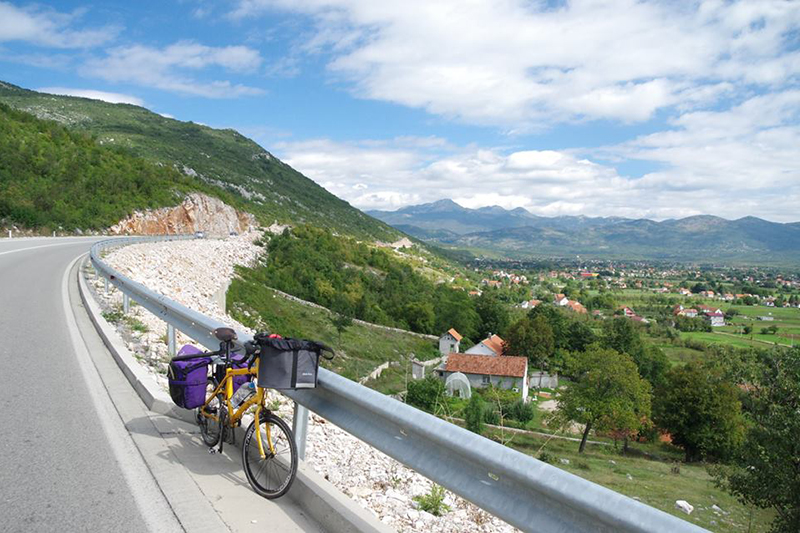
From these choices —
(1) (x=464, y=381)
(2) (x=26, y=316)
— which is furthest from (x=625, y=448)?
(2) (x=26, y=316)

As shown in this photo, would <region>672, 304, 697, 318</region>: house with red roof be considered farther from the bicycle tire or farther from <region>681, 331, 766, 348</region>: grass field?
the bicycle tire

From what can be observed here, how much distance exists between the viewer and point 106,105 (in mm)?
134500

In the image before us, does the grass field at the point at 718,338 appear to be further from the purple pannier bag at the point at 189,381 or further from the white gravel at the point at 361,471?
the purple pannier bag at the point at 189,381

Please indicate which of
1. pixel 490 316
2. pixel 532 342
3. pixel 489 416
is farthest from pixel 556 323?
pixel 489 416

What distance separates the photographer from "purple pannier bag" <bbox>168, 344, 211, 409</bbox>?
5004 millimetres

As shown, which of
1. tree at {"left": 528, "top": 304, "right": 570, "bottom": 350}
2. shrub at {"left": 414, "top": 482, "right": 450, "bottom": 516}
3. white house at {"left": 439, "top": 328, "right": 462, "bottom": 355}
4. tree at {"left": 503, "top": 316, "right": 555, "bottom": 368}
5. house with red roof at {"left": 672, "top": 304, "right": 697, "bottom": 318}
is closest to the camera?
shrub at {"left": 414, "top": 482, "right": 450, "bottom": 516}

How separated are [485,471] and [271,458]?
2.02m

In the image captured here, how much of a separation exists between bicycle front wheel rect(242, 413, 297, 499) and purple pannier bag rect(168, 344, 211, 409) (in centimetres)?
104

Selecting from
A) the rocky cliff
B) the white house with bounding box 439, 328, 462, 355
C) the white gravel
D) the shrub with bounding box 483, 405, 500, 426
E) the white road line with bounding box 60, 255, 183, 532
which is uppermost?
the rocky cliff

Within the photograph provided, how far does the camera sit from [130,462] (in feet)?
14.7

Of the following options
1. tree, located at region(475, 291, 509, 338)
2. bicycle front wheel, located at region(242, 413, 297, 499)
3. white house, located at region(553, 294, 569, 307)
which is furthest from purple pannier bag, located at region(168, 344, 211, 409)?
white house, located at region(553, 294, 569, 307)

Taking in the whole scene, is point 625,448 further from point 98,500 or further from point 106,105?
point 106,105

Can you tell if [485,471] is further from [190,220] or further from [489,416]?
[190,220]

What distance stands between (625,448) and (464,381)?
14.7 meters
